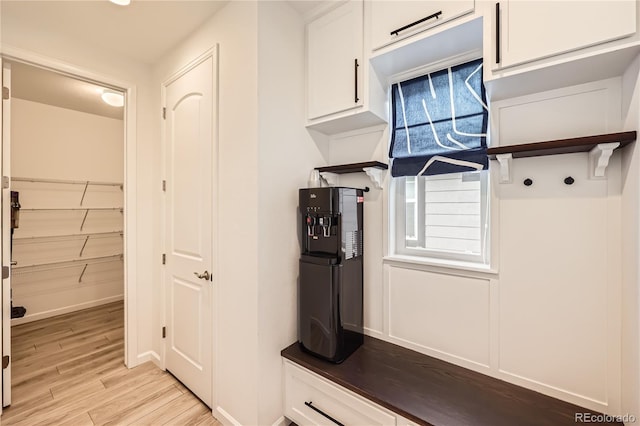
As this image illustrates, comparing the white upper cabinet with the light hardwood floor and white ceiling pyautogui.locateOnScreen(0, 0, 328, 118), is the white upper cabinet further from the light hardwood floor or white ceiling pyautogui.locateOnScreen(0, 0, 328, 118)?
the light hardwood floor

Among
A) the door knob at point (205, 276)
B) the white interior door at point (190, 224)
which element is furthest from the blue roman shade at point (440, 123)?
the door knob at point (205, 276)

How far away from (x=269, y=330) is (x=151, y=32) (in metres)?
2.23

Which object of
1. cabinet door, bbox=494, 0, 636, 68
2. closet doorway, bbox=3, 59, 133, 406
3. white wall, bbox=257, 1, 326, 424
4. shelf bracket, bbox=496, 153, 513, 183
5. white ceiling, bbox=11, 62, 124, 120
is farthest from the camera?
closet doorway, bbox=3, 59, 133, 406

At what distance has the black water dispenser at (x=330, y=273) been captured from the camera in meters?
1.57

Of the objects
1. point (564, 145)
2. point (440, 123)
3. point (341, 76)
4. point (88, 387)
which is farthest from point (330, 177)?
point (88, 387)

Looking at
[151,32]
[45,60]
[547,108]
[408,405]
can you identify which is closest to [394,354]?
[408,405]

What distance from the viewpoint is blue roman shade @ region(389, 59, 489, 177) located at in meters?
1.52

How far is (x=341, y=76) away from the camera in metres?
1.69

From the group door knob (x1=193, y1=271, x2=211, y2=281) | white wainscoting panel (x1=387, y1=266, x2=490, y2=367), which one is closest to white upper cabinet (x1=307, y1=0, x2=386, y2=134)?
white wainscoting panel (x1=387, y1=266, x2=490, y2=367)

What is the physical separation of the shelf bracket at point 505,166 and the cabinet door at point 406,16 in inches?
26.9

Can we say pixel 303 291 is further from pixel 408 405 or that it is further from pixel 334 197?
pixel 408 405

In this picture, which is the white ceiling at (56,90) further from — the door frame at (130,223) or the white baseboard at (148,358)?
the white baseboard at (148,358)

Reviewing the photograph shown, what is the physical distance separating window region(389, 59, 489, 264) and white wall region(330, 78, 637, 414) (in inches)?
4.3

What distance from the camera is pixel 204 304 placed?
1.92 meters
